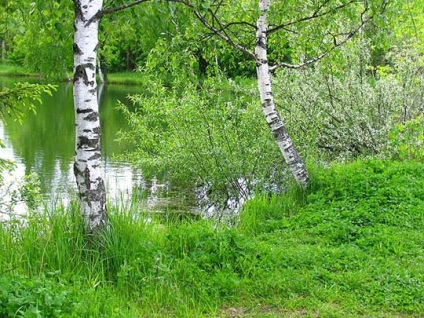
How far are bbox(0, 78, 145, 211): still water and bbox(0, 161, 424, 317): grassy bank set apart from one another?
9.51ft

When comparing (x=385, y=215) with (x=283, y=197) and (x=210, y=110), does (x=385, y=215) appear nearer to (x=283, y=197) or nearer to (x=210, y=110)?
(x=283, y=197)

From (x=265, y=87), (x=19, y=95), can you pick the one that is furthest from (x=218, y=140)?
(x=19, y=95)

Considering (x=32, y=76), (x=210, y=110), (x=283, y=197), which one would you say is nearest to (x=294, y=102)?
(x=210, y=110)

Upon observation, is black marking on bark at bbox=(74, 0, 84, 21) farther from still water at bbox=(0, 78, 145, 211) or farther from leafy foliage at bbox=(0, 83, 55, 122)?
still water at bbox=(0, 78, 145, 211)

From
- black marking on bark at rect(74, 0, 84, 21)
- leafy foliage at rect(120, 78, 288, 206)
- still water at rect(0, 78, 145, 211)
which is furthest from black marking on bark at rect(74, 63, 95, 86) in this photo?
leafy foliage at rect(120, 78, 288, 206)

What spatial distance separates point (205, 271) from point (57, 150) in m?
14.2

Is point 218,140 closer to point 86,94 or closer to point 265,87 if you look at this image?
point 265,87

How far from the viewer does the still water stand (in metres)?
13.3

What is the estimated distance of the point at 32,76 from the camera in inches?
2234

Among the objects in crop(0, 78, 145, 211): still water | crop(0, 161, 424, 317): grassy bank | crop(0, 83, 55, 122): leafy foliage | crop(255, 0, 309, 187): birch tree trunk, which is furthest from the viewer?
crop(0, 78, 145, 211): still water

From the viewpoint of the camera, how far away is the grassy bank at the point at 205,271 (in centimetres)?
444

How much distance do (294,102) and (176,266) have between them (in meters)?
6.78

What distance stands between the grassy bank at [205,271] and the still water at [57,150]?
114 inches

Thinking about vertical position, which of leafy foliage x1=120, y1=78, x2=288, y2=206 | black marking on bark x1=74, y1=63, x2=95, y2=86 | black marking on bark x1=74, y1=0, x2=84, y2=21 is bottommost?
leafy foliage x1=120, y1=78, x2=288, y2=206
